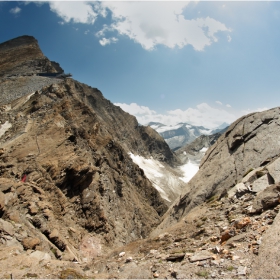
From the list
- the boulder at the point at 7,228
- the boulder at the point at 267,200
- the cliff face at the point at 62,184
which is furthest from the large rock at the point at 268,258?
the boulder at the point at 7,228

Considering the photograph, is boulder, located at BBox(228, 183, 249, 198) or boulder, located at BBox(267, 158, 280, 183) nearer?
boulder, located at BBox(267, 158, 280, 183)

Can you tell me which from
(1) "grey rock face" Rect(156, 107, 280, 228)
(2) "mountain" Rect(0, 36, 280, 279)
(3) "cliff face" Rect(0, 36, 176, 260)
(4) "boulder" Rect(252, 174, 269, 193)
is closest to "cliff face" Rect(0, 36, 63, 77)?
(2) "mountain" Rect(0, 36, 280, 279)

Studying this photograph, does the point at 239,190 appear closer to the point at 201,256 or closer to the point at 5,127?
the point at 201,256

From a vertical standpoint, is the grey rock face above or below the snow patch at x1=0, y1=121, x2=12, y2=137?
below

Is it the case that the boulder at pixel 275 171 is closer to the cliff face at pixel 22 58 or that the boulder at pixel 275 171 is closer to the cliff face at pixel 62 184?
the cliff face at pixel 62 184

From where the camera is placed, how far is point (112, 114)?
12094 cm

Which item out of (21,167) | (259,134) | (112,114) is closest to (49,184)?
(21,167)

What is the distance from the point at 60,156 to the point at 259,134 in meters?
18.7

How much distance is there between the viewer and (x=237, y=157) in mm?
15289

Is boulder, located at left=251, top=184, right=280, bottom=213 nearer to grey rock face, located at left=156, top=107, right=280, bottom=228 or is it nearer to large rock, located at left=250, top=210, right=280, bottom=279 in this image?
large rock, located at left=250, top=210, right=280, bottom=279

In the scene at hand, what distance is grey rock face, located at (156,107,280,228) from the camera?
14062mm

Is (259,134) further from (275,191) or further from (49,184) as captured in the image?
(49,184)

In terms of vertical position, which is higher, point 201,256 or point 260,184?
point 260,184

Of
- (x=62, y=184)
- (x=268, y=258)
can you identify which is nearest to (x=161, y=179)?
(x=62, y=184)
